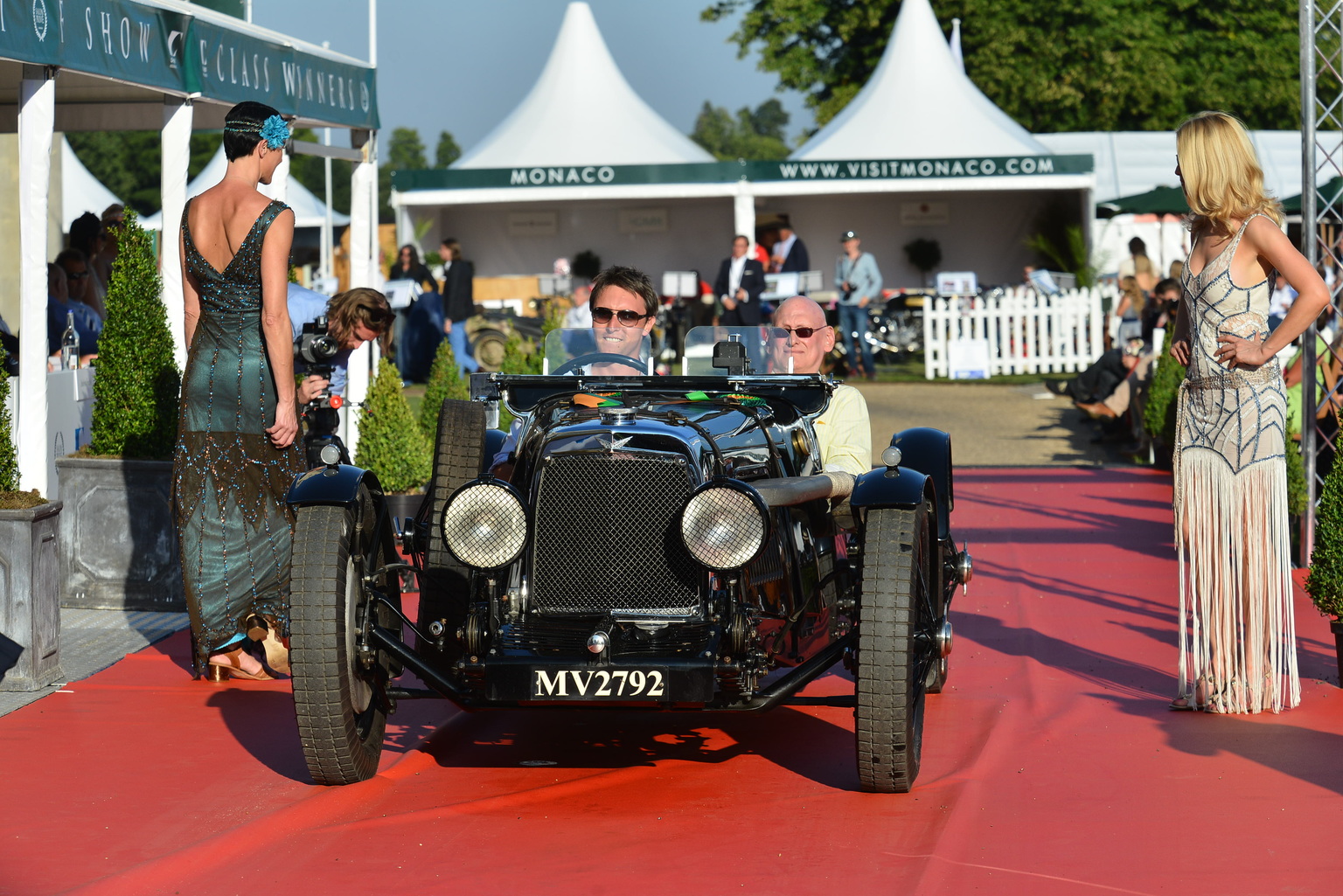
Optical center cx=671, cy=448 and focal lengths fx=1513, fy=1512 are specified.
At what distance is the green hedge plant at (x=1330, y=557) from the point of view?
5.72m

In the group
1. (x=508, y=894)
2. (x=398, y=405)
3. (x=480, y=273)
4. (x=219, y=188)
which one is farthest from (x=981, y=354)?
(x=508, y=894)

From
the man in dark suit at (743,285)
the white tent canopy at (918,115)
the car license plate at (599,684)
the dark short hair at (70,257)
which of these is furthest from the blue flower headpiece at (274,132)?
the white tent canopy at (918,115)

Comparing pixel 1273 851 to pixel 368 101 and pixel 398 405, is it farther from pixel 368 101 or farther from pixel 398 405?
pixel 368 101

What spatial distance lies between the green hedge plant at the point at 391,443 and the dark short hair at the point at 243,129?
3217mm

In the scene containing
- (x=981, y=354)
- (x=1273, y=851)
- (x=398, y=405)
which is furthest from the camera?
(x=981, y=354)

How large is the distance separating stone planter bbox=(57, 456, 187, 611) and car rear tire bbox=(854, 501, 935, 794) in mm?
3977

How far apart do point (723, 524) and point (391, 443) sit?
486 cm

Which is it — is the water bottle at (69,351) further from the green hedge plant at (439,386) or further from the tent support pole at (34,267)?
the green hedge plant at (439,386)

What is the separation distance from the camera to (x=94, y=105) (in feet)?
41.3

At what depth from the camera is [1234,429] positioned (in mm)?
5320

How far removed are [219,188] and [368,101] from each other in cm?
588

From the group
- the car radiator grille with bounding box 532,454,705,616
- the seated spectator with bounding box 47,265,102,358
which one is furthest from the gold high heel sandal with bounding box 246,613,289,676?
the seated spectator with bounding box 47,265,102,358

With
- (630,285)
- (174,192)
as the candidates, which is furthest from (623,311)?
(174,192)

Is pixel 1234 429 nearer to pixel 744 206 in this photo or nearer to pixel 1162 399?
pixel 1162 399
